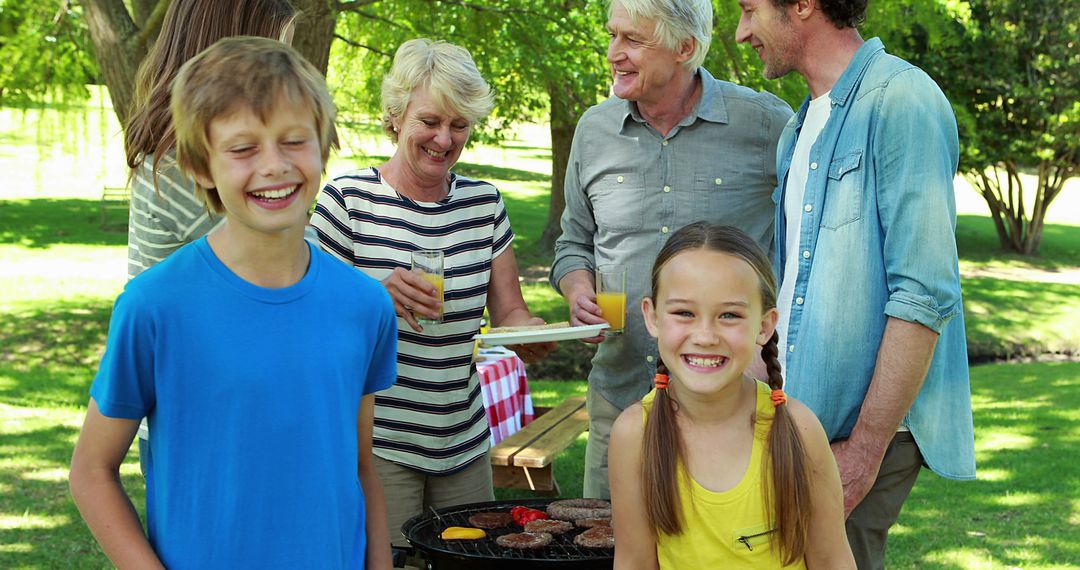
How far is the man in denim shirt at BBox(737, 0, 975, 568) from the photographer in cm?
267

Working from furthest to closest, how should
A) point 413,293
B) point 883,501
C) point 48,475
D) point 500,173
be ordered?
point 500,173 → point 48,475 → point 413,293 → point 883,501

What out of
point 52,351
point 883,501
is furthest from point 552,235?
point 883,501

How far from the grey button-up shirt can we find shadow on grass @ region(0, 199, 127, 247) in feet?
56.3

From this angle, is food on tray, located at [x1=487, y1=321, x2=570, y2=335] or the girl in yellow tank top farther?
food on tray, located at [x1=487, y1=321, x2=570, y2=335]

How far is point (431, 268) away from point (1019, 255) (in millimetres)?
21653

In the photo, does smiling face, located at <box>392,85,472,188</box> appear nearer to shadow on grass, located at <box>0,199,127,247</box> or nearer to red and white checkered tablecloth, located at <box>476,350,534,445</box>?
red and white checkered tablecloth, located at <box>476,350,534,445</box>

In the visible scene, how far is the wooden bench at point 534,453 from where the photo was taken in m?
6.55

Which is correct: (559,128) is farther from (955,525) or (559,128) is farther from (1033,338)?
(955,525)

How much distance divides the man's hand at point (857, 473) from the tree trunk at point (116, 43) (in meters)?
6.27

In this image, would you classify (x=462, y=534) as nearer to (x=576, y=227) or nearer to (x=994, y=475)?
(x=576, y=227)

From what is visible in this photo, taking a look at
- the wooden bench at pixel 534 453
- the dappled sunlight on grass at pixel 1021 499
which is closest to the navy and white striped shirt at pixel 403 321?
the wooden bench at pixel 534 453

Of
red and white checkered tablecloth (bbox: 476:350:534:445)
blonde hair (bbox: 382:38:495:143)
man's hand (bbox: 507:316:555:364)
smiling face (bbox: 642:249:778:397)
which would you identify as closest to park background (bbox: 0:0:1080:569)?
blonde hair (bbox: 382:38:495:143)

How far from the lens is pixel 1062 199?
115ft

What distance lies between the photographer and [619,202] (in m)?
3.83
